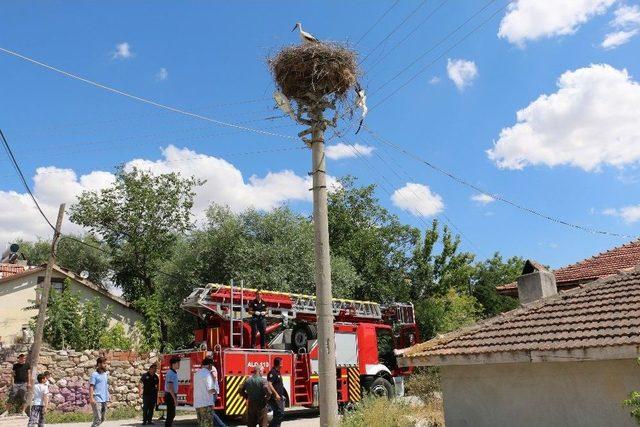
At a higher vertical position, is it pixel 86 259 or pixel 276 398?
pixel 86 259

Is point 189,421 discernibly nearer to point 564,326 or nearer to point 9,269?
point 564,326

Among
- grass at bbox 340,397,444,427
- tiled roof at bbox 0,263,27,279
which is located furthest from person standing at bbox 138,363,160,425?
tiled roof at bbox 0,263,27,279

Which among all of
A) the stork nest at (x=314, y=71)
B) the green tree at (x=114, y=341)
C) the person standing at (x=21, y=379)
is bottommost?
the person standing at (x=21, y=379)

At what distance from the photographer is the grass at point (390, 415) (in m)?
11.5

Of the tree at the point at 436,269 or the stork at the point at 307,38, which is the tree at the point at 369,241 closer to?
the tree at the point at 436,269

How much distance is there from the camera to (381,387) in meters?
18.2

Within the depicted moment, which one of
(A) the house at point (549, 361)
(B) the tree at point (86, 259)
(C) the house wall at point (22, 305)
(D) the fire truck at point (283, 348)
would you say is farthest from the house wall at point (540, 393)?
(B) the tree at point (86, 259)

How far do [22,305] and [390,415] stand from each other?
25.6 metres

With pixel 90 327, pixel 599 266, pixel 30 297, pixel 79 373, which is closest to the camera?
pixel 599 266

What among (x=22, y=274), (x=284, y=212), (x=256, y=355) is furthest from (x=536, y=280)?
(x=22, y=274)

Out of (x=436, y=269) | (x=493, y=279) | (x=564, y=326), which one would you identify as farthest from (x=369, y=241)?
(x=564, y=326)

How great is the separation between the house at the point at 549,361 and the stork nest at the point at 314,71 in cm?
513

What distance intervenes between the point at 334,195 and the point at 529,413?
32933mm

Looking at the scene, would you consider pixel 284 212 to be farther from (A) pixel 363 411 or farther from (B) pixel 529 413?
(B) pixel 529 413
